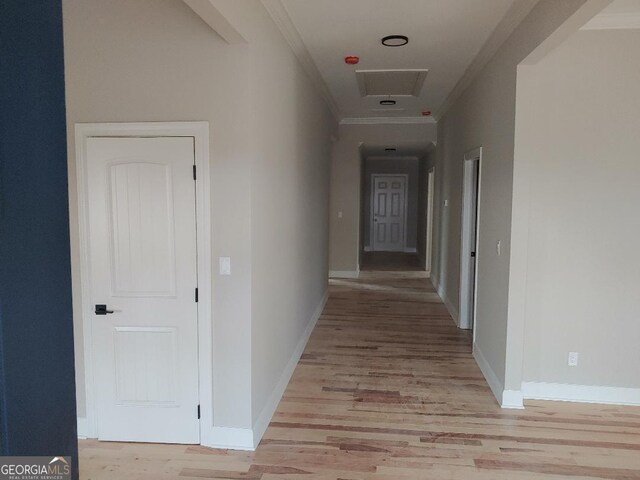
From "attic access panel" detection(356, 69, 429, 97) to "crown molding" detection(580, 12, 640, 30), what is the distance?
171 centimetres

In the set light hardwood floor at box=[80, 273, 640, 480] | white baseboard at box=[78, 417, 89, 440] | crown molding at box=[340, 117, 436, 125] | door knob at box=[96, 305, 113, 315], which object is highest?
crown molding at box=[340, 117, 436, 125]

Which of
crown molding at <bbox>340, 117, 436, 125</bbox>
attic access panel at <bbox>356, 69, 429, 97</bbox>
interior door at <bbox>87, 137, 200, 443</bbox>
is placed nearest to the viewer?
interior door at <bbox>87, 137, 200, 443</bbox>

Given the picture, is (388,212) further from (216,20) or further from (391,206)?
(216,20)

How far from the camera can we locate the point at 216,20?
7.68ft

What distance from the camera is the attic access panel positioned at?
491 centimetres

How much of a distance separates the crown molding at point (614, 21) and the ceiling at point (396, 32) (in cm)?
65

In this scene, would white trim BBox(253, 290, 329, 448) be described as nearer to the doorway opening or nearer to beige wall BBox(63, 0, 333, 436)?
beige wall BBox(63, 0, 333, 436)

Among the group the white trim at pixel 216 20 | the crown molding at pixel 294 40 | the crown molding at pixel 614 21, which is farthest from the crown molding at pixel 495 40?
the white trim at pixel 216 20

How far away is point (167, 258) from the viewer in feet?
9.56

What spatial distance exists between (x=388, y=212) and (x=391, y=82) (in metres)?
8.10

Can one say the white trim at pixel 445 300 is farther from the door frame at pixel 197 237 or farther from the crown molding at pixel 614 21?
the door frame at pixel 197 237

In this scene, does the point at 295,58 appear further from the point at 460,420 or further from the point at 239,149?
the point at 460,420

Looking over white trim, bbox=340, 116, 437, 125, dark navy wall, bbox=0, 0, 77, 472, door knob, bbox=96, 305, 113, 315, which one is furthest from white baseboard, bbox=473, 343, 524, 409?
white trim, bbox=340, 116, 437, 125

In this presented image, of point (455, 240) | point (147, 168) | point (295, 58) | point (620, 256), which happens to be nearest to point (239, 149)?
point (147, 168)
